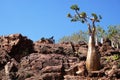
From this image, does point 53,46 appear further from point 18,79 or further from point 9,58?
point 18,79

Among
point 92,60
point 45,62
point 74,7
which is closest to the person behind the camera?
point 45,62

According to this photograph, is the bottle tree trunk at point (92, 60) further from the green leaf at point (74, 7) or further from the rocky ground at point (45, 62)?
the green leaf at point (74, 7)

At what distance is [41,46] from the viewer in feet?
78.9

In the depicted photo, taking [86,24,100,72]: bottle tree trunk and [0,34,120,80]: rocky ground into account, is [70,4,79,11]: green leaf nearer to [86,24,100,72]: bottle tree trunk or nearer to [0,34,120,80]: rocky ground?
[86,24,100,72]: bottle tree trunk

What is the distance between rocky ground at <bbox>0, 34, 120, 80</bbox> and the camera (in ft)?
65.3

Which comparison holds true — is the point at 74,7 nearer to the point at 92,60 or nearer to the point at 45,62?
the point at 92,60

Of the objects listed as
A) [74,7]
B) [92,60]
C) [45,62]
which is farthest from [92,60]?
[74,7]

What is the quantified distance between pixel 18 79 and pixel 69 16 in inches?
251

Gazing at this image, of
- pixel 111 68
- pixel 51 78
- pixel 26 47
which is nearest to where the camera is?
pixel 51 78

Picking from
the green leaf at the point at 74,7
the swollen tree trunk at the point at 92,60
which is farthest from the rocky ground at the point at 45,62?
the green leaf at the point at 74,7

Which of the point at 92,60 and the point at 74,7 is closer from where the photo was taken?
the point at 92,60

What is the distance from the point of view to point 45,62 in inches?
839

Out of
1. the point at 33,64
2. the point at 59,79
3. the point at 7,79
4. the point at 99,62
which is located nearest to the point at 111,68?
the point at 99,62

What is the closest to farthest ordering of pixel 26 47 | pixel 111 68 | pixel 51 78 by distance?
pixel 51 78, pixel 111 68, pixel 26 47
